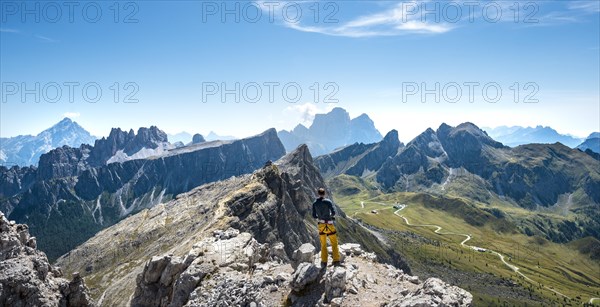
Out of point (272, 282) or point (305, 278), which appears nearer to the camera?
point (305, 278)

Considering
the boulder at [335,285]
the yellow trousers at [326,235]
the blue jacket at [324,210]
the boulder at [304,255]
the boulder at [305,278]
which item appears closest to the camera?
the boulder at [335,285]

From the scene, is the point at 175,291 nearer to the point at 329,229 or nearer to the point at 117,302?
the point at 329,229

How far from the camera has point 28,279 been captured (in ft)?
124

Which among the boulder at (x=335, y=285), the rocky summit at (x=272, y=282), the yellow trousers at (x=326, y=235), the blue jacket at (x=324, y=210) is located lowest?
the rocky summit at (x=272, y=282)

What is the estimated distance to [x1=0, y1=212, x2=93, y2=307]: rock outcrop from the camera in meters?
36.5

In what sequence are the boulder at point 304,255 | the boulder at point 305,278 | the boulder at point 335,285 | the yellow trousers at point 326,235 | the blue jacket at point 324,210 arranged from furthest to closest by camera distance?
the boulder at point 304,255 < the yellow trousers at point 326,235 < the boulder at point 305,278 < the blue jacket at point 324,210 < the boulder at point 335,285

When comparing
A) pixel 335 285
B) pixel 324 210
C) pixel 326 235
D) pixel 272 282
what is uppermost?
pixel 324 210

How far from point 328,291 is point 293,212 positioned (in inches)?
4836

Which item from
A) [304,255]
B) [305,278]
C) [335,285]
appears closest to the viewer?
[335,285]

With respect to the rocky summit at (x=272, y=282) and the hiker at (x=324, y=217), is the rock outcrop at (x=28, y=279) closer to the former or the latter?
the rocky summit at (x=272, y=282)

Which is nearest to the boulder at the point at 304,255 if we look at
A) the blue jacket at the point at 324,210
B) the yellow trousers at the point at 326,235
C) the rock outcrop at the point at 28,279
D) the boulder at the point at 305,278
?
the yellow trousers at the point at 326,235

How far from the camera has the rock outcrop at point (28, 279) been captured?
36.5 metres

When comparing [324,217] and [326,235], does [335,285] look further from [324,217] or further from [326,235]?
[324,217]

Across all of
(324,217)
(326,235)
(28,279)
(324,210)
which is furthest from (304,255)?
(28,279)
